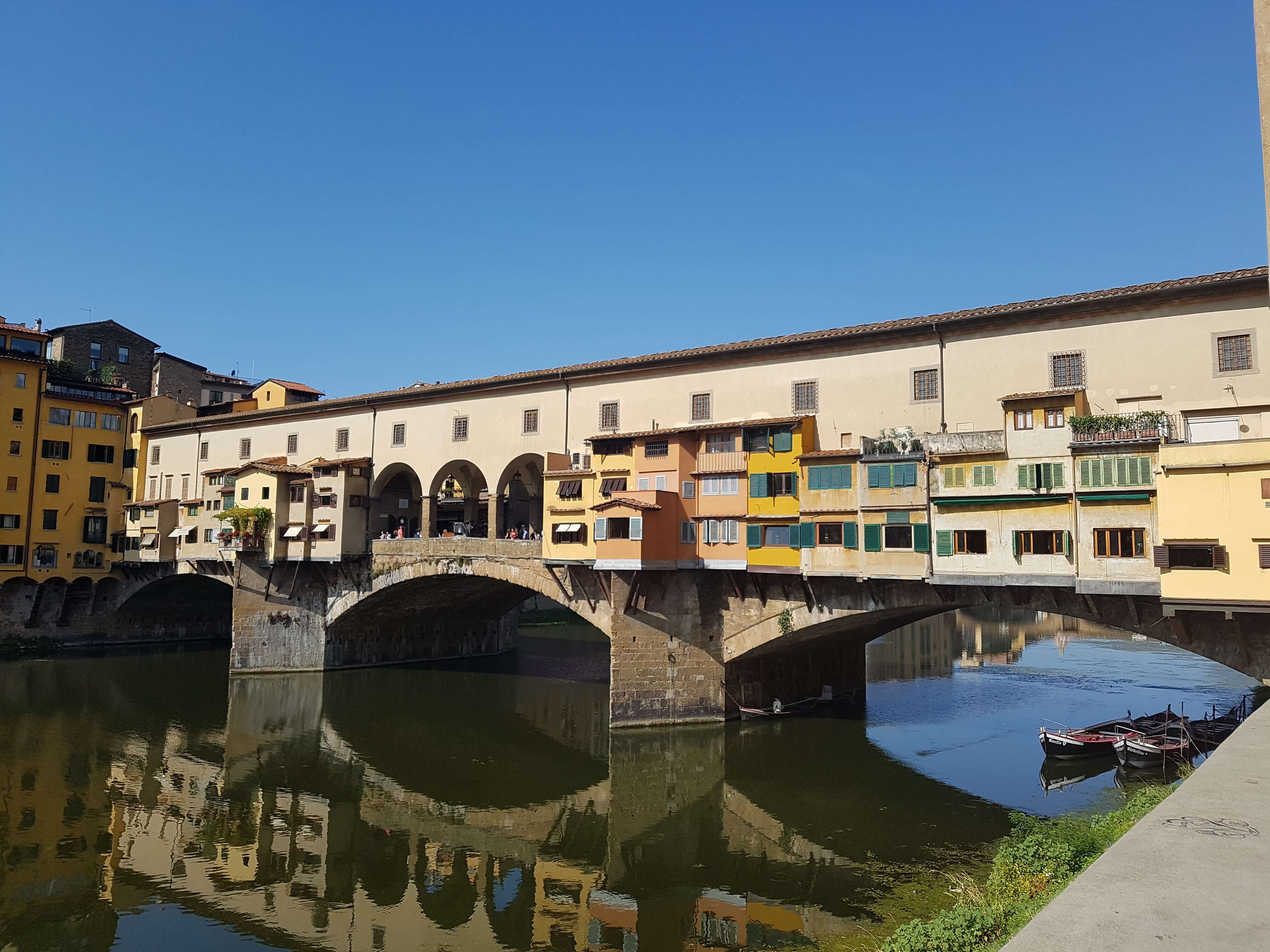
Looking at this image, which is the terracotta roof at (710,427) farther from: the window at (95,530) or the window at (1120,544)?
the window at (95,530)

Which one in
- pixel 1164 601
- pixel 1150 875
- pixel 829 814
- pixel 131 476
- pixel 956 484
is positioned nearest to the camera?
pixel 1150 875

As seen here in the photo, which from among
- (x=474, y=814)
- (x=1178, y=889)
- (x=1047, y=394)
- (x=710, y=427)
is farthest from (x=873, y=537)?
(x=1178, y=889)

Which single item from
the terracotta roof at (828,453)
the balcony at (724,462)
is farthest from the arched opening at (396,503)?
the terracotta roof at (828,453)

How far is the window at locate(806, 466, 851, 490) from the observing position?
2748 centimetres

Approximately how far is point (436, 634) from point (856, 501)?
3165 cm

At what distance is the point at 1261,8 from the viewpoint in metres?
17.9

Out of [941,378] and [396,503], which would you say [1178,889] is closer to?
[941,378]

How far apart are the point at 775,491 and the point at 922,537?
5.46m

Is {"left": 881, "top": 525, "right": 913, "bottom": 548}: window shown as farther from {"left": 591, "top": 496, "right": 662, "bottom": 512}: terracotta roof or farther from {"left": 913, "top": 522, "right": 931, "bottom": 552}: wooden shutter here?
{"left": 591, "top": 496, "right": 662, "bottom": 512}: terracotta roof

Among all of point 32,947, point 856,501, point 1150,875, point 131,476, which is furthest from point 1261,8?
point 131,476

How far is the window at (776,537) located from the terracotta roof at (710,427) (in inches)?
143

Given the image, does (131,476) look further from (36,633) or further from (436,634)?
(436,634)

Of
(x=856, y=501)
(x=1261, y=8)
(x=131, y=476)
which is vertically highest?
(x=1261, y=8)

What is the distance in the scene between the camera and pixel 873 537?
2664 cm
